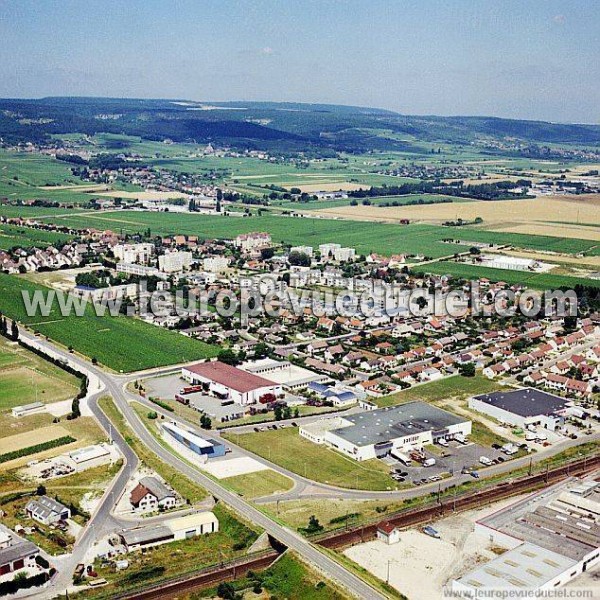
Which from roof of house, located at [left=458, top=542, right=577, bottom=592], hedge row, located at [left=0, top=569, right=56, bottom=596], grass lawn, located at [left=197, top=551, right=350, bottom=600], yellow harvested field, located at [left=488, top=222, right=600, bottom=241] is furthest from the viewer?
yellow harvested field, located at [left=488, top=222, right=600, bottom=241]

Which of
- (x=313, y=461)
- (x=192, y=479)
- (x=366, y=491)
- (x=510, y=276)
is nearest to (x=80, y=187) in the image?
(x=510, y=276)

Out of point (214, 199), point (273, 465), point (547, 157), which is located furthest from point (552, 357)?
point (547, 157)

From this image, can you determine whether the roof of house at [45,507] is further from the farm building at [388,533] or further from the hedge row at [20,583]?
the farm building at [388,533]

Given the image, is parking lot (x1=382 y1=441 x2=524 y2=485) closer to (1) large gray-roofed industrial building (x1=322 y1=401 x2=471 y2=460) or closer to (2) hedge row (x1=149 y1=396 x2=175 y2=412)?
(1) large gray-roofed industrial building (x1=322 y1=401 x2=471 y2=460)

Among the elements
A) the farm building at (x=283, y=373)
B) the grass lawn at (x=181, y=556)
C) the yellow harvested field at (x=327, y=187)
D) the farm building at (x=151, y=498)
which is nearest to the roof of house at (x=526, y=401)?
the farm building at (x=283, y=373)

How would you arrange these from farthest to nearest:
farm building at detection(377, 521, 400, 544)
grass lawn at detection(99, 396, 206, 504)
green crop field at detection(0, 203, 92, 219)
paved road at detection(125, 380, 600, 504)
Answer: green crop field at detection(0, 203, 92, 219)
paved road at detection(125, 380, 600, 504)
grass lawn at detection(99, 396, 206, 504)
farm building at detection(377, 521, 400, 544)

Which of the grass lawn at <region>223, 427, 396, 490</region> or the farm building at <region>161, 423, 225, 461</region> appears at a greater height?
the farm building at <region>161, 423, 225, 461</region>

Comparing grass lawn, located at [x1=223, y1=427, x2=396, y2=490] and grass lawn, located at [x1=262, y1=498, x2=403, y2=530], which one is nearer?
grass lawn, located at [x1=262, y1=498, x2=403, y2=530]

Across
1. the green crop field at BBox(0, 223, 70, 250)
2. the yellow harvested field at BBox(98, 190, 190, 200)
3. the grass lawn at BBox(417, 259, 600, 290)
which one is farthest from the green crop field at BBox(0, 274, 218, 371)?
the yellow harvested field at BBox(98, 190, 190, 200)

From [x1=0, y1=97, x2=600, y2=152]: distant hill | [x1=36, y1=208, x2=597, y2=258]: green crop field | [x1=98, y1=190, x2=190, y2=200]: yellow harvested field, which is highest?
[x1=0, y1=97, x2=600, y2=152]: distant hill
